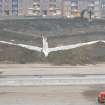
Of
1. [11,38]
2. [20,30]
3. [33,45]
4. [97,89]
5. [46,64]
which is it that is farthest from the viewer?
[20,30]

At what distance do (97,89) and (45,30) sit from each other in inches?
1646

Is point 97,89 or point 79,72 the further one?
point 79,72

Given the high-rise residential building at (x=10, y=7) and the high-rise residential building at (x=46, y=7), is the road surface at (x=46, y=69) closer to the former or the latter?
the high-rise residential building at (x=10, y=7)

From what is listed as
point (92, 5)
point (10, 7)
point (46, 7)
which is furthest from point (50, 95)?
point (92, 5)

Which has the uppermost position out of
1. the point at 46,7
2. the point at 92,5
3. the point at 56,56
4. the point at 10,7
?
the point at 92,5

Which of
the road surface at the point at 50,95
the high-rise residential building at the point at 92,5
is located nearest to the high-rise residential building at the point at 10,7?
the high-rise residential building at the point at 92,5

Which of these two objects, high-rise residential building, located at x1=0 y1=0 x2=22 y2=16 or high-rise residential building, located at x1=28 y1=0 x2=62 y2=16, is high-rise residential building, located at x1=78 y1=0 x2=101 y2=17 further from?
high-rise residential building, located at x1=0 y1=0 x2=22 y2=16

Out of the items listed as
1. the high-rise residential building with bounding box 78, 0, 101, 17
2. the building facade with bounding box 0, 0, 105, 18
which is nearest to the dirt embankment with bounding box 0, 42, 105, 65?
the building facade with bounding box 0, 0, 105, 18

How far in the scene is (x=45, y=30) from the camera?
8038cm

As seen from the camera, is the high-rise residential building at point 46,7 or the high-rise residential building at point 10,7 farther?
the high-rise residential building at point 46,7

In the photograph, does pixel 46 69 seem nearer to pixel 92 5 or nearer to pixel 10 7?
pixel 10 7

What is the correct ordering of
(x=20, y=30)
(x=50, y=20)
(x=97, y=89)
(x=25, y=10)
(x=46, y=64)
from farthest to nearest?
(x=25, y=10) < (x=50, y=20) < (x=20, y=30) < (x=46, y=64) < (x=97, y=89)

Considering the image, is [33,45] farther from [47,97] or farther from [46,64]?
[47,97]

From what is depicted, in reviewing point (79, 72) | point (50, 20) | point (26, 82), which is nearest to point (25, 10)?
point (50, 20)
